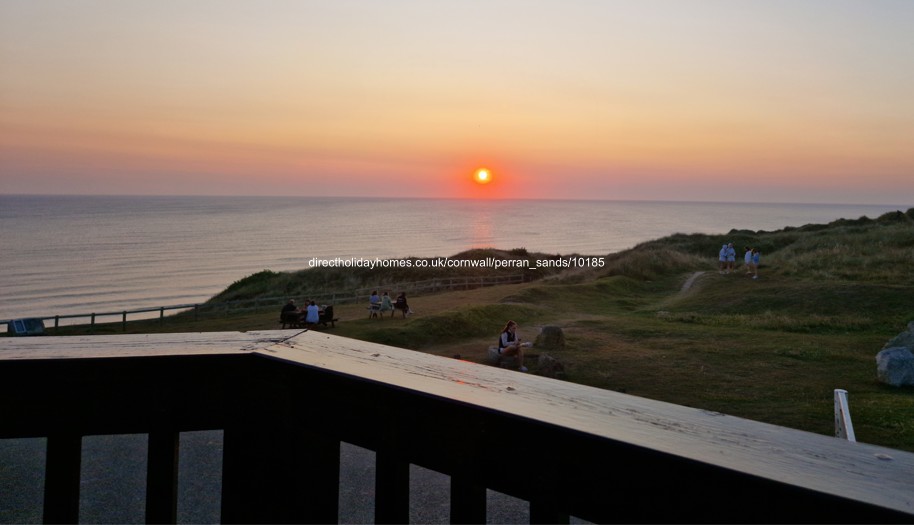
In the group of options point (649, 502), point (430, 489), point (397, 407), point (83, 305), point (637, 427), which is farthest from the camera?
point (83, 305)

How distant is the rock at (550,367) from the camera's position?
568 inches

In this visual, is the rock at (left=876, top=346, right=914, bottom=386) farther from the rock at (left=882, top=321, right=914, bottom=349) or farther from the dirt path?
the dirt path

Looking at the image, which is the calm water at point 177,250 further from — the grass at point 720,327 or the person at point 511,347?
the person at point 511,347

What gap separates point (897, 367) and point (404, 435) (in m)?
15.7

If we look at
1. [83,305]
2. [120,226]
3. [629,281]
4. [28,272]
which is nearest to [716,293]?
[629,281]

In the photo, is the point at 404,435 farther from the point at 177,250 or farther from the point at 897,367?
the point at 177,250

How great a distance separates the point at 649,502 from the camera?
3.72ft

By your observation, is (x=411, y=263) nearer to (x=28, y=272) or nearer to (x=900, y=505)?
(x=28, y=272)

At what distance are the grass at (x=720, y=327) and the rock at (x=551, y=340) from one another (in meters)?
0.32

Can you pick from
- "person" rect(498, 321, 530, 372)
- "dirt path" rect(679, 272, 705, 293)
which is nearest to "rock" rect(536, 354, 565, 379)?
"person" rect(498, 321, 530, 372)

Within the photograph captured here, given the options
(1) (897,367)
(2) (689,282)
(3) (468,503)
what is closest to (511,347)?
(1) (897,367)

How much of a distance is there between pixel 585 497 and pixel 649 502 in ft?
0.40

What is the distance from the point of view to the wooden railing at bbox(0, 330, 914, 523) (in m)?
1.10

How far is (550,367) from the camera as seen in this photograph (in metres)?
14.6
